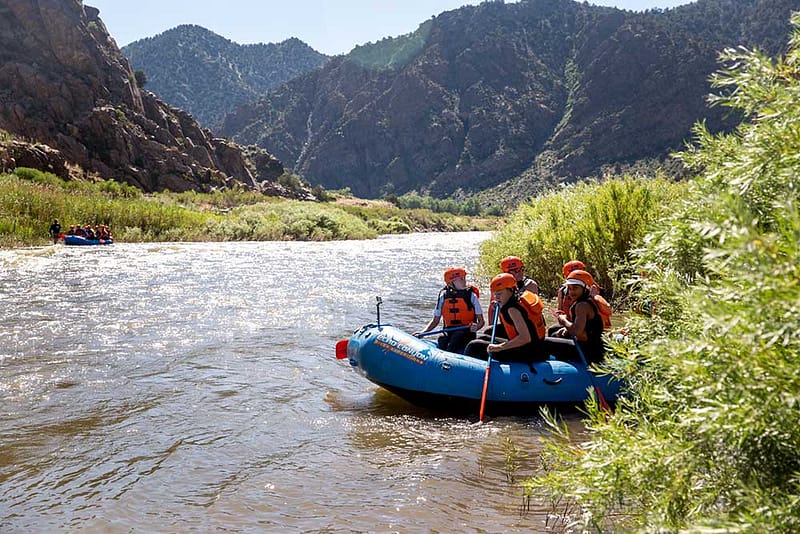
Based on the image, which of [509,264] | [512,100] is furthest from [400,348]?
[512,100]

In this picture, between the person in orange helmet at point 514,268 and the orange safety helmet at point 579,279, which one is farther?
the person in orange helmet at point 514,268

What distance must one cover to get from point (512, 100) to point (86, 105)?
12316 cm

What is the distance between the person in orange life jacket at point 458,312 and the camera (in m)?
6.98

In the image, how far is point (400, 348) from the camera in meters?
6.35

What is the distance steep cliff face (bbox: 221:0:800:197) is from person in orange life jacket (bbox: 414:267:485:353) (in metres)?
110

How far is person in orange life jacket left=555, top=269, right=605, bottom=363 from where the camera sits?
6051mm

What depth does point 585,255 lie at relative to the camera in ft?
34.1

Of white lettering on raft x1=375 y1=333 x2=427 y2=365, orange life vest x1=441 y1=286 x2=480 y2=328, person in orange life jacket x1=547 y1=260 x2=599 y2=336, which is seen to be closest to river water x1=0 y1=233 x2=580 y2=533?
white lettering on raft x1=375 y1=333 x2=427 y2=365

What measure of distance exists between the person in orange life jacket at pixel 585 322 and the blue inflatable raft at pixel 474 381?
29 centimetres

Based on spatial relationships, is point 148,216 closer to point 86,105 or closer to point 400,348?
point 400,348

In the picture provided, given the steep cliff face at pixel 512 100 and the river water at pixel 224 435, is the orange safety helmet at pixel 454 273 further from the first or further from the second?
Answer: the steep cliff face at pixel 512 100

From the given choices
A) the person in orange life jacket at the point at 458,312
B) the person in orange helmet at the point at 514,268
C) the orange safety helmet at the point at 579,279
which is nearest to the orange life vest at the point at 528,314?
the orange safety helmet at the point at 579,279

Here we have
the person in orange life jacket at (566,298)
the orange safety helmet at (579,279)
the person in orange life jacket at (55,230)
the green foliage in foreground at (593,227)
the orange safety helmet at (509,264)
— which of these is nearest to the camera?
the orange safety helmet at (579,279)

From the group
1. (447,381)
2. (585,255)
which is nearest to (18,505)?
(447,381)
